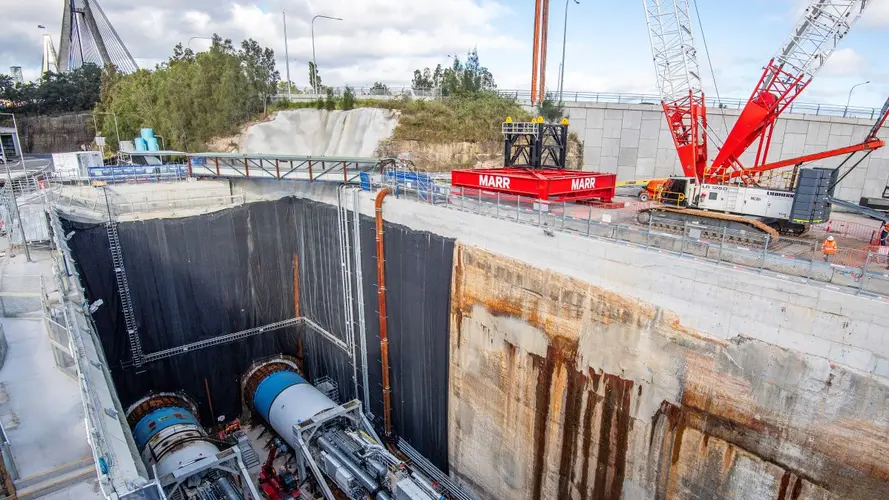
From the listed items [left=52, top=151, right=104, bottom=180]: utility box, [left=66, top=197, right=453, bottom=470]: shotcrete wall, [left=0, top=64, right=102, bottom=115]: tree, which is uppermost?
[left=0, top=64, right=102, bottom=115]: tree

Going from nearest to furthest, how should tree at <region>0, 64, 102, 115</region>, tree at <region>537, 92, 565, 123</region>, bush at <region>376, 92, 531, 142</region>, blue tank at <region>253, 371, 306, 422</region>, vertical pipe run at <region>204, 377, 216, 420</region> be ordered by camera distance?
1. blue tank at <region>253, 371, 306, 422</region>
2. vertical pipe run at <region>204, 377, 216, 420</region>
3. tree at <region>537, 92, 565, 123</region>
4. bush at <region>376, 92, 531, 142</region>
5. tree at <region>0, 64, 102, 115</region>

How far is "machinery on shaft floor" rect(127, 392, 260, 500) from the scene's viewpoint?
15.5 metres

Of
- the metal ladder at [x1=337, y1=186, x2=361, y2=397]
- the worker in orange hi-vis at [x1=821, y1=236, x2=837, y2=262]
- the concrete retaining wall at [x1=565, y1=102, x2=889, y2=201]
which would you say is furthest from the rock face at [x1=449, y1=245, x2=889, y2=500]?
the concrete retaining wall at [x1=565, y1=102, x2=889, y2=201]

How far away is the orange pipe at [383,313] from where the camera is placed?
19.5m

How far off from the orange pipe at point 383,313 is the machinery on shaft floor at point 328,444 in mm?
1752

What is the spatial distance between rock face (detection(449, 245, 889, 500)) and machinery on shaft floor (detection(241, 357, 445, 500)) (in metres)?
3.30

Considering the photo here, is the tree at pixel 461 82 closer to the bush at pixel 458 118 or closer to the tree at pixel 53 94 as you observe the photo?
the bush at pixel 458 118

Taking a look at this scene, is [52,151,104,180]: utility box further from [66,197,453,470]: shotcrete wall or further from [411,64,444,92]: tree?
[411,64,444,92]: tree

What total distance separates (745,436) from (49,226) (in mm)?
24043

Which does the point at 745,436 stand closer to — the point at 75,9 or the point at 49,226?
the point at 49,226

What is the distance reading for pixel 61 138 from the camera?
7438 centimetres

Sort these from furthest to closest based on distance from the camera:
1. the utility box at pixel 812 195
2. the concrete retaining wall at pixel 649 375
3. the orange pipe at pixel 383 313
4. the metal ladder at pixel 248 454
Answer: the metal ladder at pixel 248 454
the orange pipe at pixel 383 313
the utility box at pixel 812 195
the concrete retaining wall at pixel 649 375

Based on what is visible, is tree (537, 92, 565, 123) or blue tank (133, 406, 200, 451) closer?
blue tank (133, 406, 200, 451)

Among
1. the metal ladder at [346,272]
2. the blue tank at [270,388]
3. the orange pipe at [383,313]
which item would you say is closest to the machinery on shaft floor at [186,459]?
the blue tank at [270,388]
